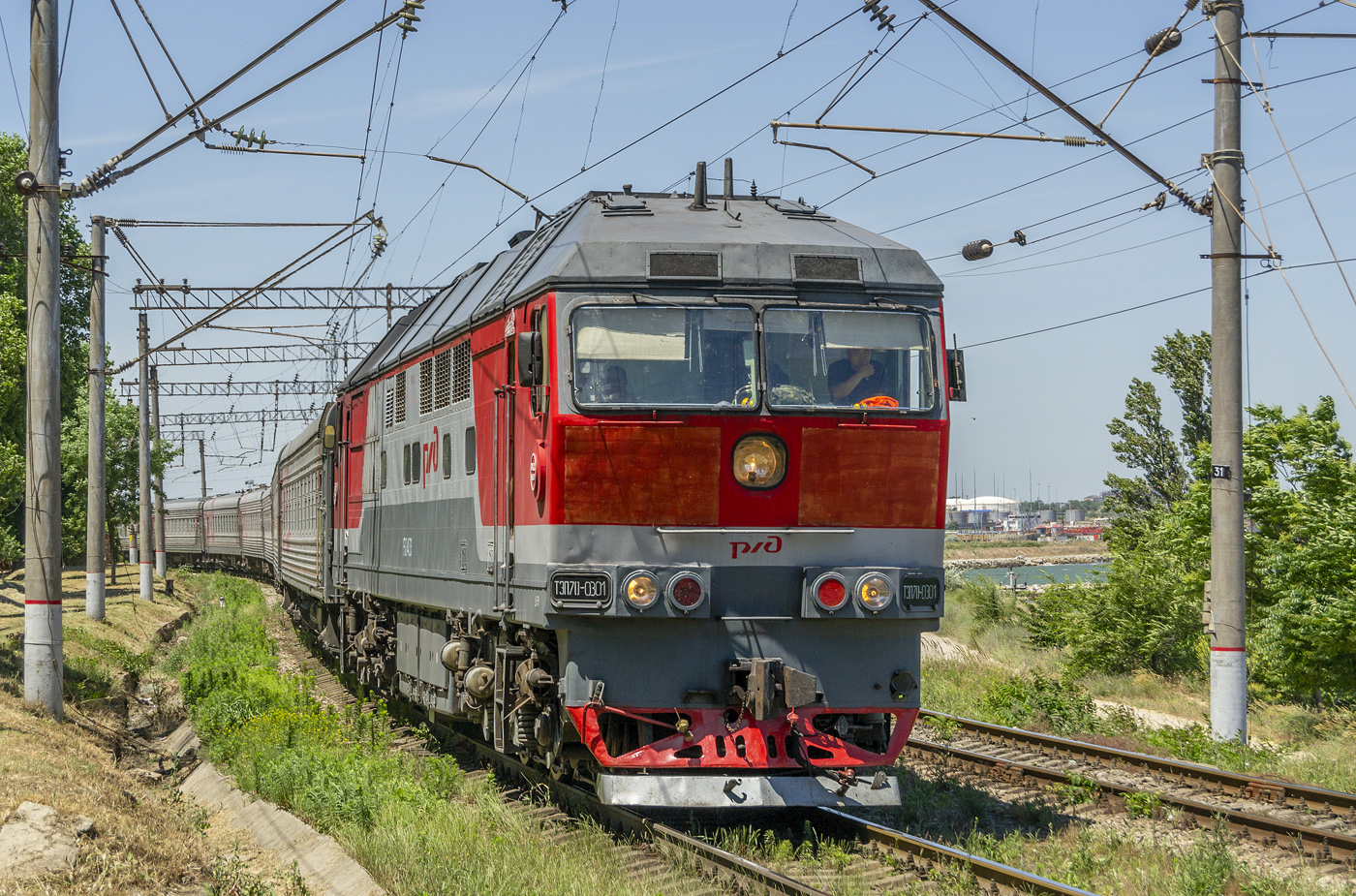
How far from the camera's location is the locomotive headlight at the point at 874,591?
28.3 ft

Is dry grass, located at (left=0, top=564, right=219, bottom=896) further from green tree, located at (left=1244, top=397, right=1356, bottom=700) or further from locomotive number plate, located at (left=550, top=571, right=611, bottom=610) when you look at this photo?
green tree, located at (left=1244, top=397, right=1356, bottom=700)

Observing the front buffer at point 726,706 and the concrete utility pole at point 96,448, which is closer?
the front buffer at point 726,706

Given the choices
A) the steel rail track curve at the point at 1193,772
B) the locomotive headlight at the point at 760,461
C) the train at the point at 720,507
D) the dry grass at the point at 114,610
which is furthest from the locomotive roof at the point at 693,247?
the dry grass at the point at 114,610

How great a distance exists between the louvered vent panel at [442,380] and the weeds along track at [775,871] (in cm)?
363

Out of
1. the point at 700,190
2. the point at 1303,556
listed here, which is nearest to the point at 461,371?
the point at 700,190

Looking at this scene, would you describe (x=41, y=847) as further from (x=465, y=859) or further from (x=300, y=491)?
(x=300, y=491)

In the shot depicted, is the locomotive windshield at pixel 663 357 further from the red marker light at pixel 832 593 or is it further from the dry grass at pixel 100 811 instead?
the dry grass at pixel 100 811

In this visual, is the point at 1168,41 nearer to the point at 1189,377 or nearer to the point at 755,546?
the point at 755,546

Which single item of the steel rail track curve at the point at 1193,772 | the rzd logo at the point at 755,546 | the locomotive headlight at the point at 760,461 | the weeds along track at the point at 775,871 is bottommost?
the steel rail track curve at the point at 1193,772

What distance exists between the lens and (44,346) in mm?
14500

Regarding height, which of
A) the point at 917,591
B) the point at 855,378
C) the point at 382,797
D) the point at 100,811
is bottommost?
the point at 382,797

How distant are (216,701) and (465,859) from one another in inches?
362

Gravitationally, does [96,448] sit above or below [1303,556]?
above

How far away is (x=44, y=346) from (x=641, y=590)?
9557 mm
